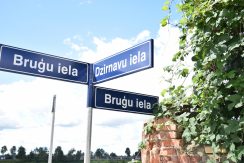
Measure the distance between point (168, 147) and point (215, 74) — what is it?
3.46 ft

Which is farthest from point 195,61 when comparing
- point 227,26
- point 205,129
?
point 205,129

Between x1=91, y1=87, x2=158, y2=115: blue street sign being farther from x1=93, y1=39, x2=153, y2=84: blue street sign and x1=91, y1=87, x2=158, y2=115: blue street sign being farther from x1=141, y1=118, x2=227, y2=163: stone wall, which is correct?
x1=141, y1=118, x2=227, y2=163: stone wall

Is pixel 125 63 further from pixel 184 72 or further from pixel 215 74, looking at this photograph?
pixel 215 74

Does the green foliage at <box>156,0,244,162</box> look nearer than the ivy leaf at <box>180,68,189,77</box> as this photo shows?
Yes

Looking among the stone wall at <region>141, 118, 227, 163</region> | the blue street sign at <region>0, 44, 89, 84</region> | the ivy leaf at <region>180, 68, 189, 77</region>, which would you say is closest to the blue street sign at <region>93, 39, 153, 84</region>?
the blue street sign at <region>0, 44, 89, 84</region>

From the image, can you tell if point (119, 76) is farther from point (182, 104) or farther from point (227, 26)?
point (227, 26)

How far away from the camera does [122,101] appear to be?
4.32 meters

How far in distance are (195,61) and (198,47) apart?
0.17 metres

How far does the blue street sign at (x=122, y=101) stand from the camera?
13.9ft

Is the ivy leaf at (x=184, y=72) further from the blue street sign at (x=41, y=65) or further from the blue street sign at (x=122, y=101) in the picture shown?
the blue street sign at (x=41, y=65)

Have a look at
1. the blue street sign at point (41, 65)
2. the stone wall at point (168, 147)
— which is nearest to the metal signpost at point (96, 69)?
the blue street sign at point (41, 65)

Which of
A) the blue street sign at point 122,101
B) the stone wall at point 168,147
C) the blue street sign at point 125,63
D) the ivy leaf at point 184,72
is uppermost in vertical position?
the blue street sign at point 125,63

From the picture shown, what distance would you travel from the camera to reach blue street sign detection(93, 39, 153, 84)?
398cm

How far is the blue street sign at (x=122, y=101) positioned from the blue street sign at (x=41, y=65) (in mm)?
293
